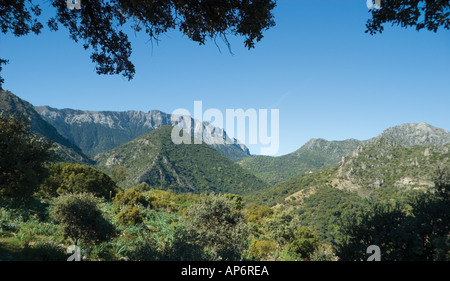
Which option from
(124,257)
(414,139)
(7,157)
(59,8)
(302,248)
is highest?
(414,139)

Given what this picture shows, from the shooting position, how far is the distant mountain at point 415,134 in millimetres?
166625

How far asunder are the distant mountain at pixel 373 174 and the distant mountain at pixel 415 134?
71.2 m

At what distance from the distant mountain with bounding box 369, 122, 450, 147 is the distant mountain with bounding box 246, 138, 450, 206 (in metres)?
71.2

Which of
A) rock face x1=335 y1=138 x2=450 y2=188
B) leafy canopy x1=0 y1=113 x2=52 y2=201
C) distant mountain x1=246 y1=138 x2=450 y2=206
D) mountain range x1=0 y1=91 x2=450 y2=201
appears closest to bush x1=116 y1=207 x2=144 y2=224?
leafy canopy x1=0 y1=113 x2=52 y2=201

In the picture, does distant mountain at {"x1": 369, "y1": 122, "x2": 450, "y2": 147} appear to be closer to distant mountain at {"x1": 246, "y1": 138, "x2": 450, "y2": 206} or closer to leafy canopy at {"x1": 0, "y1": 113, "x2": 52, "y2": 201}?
distant mountain at {"x1": 246, "y1": 138, "x2": 450, "y2": 206}

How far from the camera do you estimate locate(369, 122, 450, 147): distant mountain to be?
167 m

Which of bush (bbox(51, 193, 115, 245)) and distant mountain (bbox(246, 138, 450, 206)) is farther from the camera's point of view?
distant mountain (bbox(246, 138, 450, 206))

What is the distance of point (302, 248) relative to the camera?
2003cm

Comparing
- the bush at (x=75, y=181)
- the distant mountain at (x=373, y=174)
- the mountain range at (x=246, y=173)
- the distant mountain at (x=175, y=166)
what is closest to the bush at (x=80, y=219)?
the bush at (x=75, y=181)

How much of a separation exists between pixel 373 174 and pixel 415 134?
12867cm

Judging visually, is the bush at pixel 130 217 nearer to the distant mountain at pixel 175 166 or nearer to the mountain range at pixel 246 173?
the mountain range at pixel 246 173
